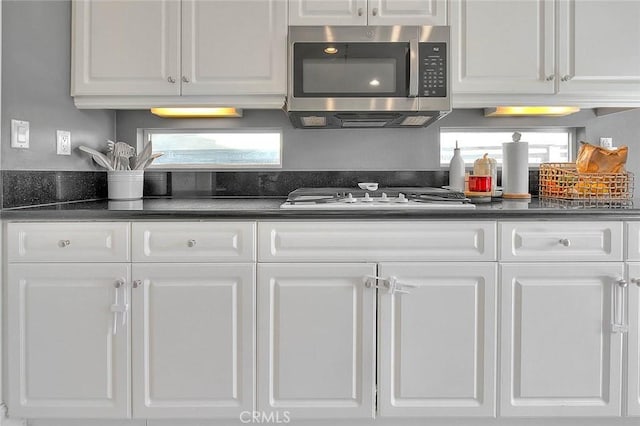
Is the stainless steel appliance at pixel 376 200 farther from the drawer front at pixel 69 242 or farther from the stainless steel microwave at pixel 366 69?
the drawer front at pixel 69 242

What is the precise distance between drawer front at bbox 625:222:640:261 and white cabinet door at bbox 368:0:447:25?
105 centimetres

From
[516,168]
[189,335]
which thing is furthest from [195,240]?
[516,168]

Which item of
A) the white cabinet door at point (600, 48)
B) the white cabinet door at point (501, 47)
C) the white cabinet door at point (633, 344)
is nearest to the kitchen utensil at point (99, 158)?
the white cabinet door at point (501, 47)

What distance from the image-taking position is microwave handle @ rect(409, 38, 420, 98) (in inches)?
76.4

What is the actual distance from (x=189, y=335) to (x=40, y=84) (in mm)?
1133

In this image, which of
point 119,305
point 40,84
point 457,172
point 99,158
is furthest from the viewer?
point 457,172

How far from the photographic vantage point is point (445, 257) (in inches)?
66.4

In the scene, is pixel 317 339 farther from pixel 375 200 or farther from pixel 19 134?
pixel 19 134

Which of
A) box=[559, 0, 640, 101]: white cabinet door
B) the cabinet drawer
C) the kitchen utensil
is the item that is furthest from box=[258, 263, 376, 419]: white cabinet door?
box=[559, 0, 640, 101]: white cabinet door

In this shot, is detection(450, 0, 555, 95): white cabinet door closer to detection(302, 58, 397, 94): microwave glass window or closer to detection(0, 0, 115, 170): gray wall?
detection(302, 58, 397, 94): microwave glass window

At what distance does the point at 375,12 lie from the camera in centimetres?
201

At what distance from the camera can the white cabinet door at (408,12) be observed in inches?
79.0

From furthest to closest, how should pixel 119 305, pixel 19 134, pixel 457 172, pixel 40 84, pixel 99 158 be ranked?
pixel 457 172
pixel 99 158
pixel 40 84
pixel 19 134
pixel 119 305

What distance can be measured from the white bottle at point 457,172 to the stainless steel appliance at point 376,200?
0.91 ft
